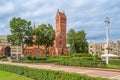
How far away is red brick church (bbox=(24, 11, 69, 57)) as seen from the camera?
97363mm

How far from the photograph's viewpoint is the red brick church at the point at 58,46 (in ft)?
319

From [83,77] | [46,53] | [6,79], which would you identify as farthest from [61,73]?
[46,53]

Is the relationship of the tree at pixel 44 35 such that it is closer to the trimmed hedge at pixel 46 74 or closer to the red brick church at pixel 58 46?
the red brick church at pixel 58 46

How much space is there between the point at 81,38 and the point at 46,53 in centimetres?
1547

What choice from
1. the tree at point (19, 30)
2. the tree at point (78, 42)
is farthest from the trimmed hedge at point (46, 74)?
the tree at point (78, 42)

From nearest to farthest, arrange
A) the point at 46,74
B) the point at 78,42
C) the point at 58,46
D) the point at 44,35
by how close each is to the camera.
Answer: the point at 46,74
the point at 44,35
the point at 78,42
the point at 58,46

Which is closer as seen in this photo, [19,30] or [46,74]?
[46,74]

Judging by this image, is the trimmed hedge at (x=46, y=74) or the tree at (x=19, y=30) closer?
the trimmed hedge at (x=46, y=74)

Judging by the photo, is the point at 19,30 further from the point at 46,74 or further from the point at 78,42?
the point at 46,74

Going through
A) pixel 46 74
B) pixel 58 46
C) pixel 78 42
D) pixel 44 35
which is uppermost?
pixel 44 35

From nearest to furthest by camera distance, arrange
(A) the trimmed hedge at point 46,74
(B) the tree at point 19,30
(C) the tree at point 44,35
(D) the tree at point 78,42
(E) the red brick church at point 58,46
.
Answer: (A) the trimmed hedge at point 46,74 → (B) the tree at point 19,30 → (C) the tree at point 44,35 → (D) the tree at point 78,42 → (E) the red brick church at point 58,46

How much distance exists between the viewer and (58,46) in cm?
10106

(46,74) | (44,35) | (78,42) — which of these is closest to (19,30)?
(44,35)

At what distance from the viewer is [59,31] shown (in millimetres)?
103438
